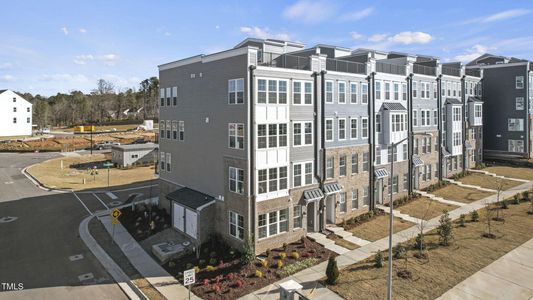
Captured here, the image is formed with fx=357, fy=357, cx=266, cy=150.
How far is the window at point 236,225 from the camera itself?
910 inches

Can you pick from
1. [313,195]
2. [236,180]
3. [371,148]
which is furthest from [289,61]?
[371,148]

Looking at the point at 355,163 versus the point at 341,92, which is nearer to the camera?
the point at 341,92

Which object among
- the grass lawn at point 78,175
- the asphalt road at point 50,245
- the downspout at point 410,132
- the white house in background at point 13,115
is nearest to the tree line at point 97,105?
the white house in background at point 13,115

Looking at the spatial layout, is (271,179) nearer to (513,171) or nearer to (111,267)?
(111,267)

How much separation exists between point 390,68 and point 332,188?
14.5 meters

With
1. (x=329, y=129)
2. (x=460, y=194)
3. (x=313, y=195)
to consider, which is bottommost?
(x=460, y=194)

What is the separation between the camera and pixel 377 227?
27703mm

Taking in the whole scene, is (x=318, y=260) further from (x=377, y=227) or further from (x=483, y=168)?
(x=483, y=168)

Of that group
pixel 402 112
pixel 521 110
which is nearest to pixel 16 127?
pixel 402 112

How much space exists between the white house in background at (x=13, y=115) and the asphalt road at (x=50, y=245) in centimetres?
6967

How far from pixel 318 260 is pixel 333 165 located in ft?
27.1

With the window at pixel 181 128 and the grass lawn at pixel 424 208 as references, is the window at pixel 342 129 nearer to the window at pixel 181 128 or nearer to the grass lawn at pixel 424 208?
the grass lawn at pixel 424 208

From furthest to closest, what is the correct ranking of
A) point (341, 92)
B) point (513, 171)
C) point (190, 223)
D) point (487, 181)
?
point (513, 171), point (487, 181), point (341, 92), point (190, 223)

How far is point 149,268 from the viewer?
73.1ft
